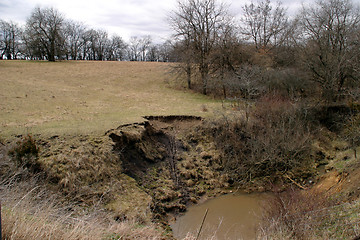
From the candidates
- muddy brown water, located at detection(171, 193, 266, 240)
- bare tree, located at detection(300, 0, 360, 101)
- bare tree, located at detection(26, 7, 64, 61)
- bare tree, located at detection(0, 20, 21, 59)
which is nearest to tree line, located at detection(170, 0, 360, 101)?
bare tree, located at detection(300, 0, 360, 101)

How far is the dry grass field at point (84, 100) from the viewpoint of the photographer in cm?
1300

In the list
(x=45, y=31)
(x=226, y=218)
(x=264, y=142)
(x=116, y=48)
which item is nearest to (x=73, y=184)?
(x=226, y=218)

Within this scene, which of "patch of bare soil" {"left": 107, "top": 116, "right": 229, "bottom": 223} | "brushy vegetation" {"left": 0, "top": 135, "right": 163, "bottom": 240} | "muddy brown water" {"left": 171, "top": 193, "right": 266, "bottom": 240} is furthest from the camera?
"patch of bare soil" {"left": 107, "top": 116, "right": 229, "bottom": 223}

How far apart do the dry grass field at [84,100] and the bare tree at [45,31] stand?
30.1 ft

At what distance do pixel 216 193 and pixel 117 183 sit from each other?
4368mm

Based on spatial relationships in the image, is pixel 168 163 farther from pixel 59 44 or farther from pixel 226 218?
pixel 59 44

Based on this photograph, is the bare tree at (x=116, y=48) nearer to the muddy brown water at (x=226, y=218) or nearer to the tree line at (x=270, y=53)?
the tree line at (x=270, y=53)

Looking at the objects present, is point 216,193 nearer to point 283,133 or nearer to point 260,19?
point 283,133

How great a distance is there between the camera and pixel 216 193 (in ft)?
37.7

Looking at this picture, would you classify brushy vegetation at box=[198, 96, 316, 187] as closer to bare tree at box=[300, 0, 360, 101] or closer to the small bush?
bare tree at box=[300, 0, 360, 101]

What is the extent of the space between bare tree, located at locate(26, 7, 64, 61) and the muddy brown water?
1604 inches

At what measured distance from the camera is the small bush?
28.9 ft

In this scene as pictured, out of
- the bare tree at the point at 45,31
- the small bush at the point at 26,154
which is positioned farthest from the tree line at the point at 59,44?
the small bush at the point at 26,154

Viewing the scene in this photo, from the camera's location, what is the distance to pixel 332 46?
19.5 meters
